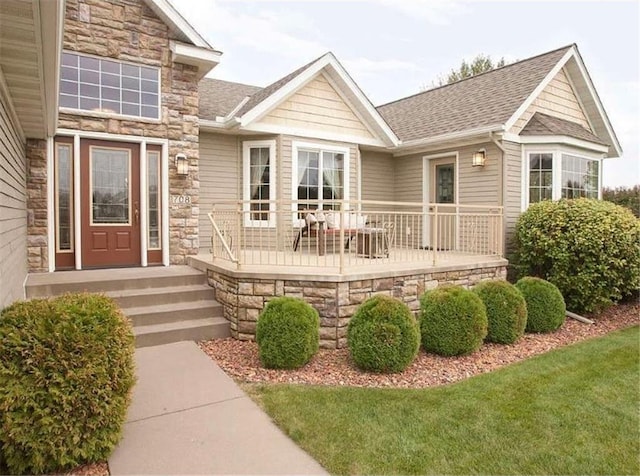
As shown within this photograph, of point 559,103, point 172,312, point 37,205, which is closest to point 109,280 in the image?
point 172,312

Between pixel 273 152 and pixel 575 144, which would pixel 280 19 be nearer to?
pixel 273 152

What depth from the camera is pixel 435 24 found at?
9.11 meters

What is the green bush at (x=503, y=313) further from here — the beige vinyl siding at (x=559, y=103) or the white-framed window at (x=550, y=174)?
the beige vinyl siding at (x=559, y=103)

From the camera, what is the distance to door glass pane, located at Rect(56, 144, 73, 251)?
626 centimetres

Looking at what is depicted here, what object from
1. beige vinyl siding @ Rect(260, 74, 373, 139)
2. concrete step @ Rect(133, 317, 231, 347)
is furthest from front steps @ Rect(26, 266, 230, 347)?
beige vinyl siding @ Rect(260, 74, 373, 139)

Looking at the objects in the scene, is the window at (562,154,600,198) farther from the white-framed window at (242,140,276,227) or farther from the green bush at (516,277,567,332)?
the white-framed window at (242,140,276,227)

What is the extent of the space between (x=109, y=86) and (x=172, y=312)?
3807mm

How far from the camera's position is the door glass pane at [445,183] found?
379 inches

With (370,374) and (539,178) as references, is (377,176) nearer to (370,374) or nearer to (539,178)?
(539,178)

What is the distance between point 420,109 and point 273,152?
523 cm

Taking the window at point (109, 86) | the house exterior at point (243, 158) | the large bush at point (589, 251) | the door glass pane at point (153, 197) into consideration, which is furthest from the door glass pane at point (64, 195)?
the large bush at point (589, 251)

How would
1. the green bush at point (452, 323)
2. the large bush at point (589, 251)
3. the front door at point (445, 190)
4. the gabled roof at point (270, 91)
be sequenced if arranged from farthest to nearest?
the front door at point (445, 190) < the gabled roof at point (270, 91) < the large bush at point (589, 251) < the green bush at point (452, 323)

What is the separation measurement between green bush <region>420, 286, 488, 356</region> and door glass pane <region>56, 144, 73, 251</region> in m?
5.40

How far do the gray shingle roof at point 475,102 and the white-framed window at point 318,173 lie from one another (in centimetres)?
212
